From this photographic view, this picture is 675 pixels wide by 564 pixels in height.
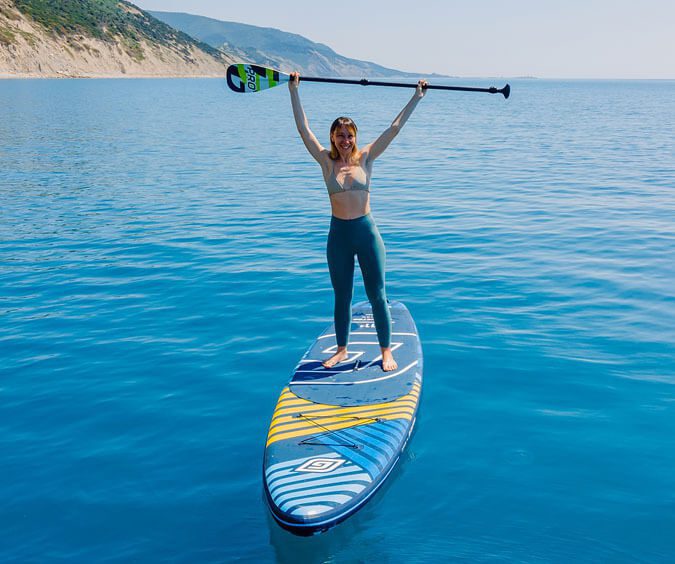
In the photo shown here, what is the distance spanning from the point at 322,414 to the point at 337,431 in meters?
0.40

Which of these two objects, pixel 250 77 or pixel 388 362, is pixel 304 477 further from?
pixel 250 77

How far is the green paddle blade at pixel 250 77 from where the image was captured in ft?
30.0

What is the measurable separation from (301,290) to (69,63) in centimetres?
13418

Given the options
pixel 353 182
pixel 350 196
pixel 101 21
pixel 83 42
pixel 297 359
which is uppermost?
pixel 101 21

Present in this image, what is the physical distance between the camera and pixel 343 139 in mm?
7164

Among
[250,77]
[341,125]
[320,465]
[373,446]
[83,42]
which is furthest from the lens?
[83,42]

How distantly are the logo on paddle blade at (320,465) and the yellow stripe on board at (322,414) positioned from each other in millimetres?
499

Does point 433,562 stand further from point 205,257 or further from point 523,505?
point 205,257

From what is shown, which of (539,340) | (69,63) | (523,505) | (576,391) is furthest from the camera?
(69,63)

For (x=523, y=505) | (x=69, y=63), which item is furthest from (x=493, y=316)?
(x=69, y=63)

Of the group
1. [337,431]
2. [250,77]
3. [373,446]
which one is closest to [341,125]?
[250,77]

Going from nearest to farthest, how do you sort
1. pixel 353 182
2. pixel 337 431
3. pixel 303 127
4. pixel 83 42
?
pixel 337 431
pixel 353 182
pixel 303 127
pixel 83 42

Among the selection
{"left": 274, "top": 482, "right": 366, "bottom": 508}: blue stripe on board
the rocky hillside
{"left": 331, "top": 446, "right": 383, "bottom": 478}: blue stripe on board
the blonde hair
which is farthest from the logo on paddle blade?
the rocky hillside

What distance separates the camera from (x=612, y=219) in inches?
697
